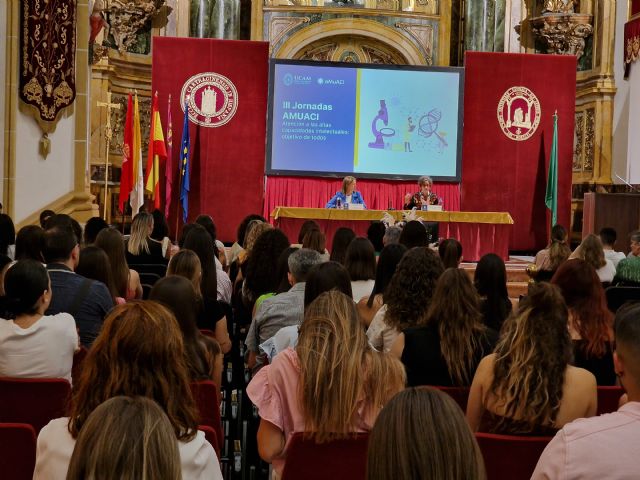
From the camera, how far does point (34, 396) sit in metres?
3.21

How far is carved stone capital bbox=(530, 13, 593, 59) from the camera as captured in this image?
15.9 meters

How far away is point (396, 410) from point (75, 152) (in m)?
9.76

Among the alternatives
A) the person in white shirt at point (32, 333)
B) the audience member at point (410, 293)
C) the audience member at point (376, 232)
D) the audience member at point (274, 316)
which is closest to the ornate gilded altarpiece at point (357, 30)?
the audience member at point (376, 232)

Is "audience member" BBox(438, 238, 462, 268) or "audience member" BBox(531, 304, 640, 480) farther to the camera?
"audience member" BBox(438, 238, 462, 268)

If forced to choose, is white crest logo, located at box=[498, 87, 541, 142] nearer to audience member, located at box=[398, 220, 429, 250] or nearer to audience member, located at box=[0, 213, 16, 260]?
audience member, located at box=[398, 220, 429, 250]

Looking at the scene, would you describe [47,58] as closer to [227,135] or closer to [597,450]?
[227,135]

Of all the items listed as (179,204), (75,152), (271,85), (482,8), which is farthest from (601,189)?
(75,152)

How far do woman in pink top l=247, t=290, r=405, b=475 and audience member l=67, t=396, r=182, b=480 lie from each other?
1162mm

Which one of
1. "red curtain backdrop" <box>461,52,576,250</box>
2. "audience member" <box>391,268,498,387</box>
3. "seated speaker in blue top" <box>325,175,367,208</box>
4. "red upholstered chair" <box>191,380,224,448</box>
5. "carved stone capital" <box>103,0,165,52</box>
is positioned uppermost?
"carved stone capital" <box>103,0,165,52</box>

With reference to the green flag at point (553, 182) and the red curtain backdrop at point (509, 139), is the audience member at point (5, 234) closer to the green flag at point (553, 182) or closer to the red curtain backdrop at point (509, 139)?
the red curtain backdrop at point (509, 139)

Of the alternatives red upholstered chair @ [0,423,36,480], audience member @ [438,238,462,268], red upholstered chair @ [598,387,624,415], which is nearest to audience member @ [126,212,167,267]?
audience member @ [438,238,462,268]

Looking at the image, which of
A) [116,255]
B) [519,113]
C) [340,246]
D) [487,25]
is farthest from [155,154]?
[116,255]

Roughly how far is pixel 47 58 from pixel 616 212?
7780 mm

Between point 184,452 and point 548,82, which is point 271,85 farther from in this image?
point 184,452
